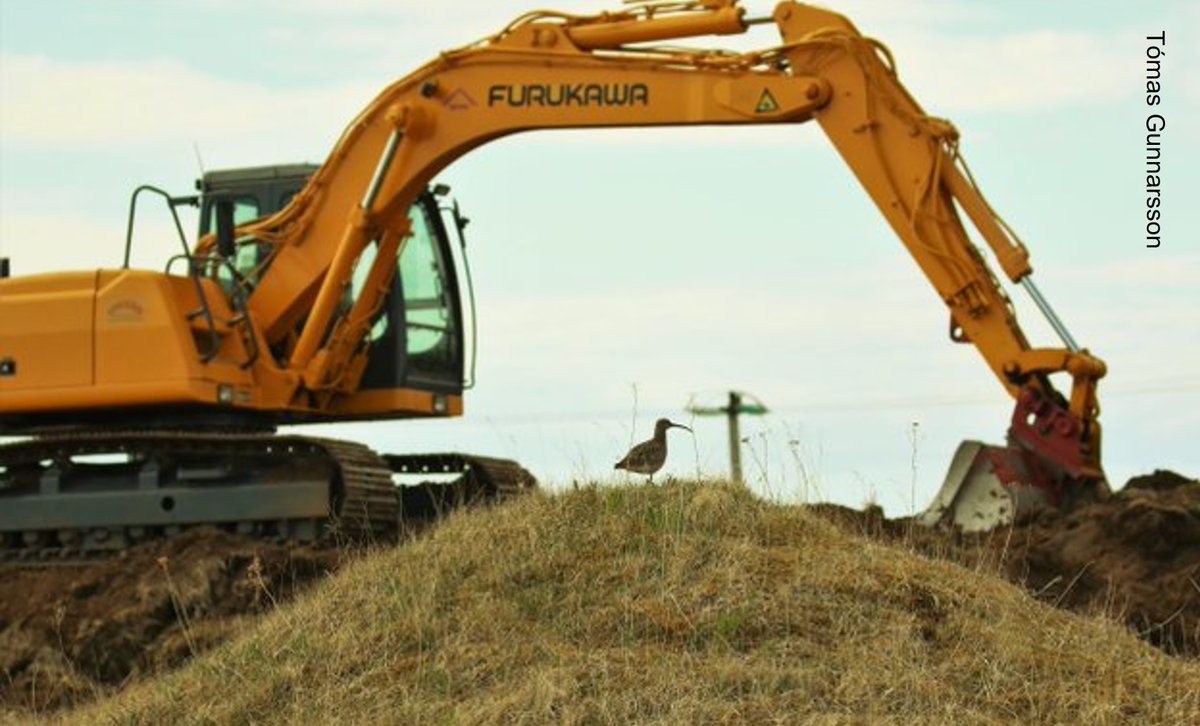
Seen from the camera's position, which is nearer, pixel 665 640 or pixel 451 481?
pixel 665 640

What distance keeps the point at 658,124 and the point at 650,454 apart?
466cm

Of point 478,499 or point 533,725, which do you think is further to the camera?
point 478,499

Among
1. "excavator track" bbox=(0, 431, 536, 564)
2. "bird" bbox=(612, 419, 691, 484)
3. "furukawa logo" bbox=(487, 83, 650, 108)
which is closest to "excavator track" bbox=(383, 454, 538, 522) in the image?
"excavator track" bbox=(0, 431, 536, 564)

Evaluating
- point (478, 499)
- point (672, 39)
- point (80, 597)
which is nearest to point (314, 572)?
point (80, 597)

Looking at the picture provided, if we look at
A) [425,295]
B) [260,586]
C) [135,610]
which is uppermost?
[425,295]

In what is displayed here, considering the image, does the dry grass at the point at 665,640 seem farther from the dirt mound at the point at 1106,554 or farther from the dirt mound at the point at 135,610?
the dirt mound at the point at 135,610

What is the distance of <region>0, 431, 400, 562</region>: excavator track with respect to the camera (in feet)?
51.7

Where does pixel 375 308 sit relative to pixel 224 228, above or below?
below

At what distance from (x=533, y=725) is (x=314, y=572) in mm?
5408

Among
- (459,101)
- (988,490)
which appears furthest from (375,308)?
(988,490)

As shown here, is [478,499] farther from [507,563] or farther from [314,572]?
[507,563]

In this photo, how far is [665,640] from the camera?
9312mm

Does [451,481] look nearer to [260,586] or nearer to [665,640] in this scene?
[260,586]

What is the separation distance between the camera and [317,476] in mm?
15891
